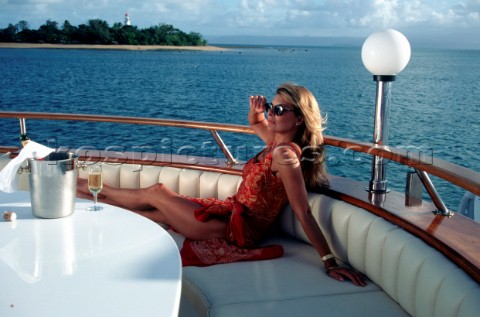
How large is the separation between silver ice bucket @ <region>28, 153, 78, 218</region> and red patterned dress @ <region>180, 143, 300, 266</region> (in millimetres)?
704

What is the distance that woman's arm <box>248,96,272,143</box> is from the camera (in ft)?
9.99

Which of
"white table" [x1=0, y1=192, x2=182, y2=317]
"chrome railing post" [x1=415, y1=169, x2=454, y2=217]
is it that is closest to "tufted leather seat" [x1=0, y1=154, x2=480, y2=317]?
"chrome railing post" [x1=415, y1=169, x2=454, y2=217]

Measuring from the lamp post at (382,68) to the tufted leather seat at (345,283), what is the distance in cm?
25

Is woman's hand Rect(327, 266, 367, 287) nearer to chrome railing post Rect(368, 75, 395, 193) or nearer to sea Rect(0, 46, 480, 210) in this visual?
chrome railing post Rect(368, 75, 395, 193)

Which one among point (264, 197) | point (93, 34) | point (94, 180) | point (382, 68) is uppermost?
point (93, 34)

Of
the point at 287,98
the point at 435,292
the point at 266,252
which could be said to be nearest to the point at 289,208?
the point at 266,252

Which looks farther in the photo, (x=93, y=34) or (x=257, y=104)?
(x=93, y=34)

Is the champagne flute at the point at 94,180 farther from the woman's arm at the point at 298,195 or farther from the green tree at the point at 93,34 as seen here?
the green tree at the point at 93,34

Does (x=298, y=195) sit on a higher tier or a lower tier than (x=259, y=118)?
lower

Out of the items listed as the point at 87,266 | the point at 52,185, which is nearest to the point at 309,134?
the point at 52,185

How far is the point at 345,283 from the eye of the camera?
7.43 feet

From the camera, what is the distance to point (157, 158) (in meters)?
3.43

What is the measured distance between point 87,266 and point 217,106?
93.0 ft

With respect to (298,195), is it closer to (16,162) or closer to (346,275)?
(346,275)
